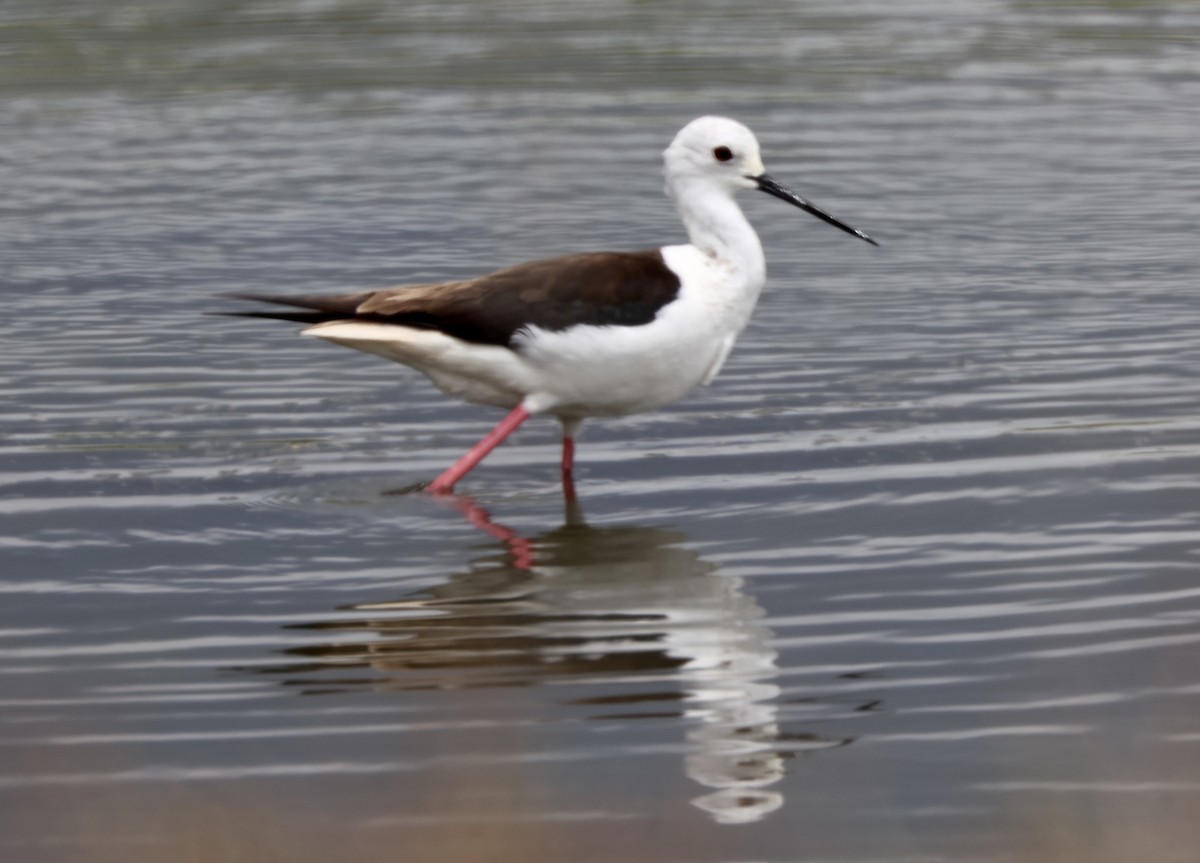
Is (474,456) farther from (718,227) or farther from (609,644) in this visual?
(609,644)

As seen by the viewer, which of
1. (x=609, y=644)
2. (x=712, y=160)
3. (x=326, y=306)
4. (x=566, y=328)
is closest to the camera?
(x=609, y=644)

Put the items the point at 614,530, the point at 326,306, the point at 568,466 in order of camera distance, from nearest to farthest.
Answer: the point at 614,530, the point at 326,306, the point at 568,466

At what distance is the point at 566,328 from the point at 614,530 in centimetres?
78

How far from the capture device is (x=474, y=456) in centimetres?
798

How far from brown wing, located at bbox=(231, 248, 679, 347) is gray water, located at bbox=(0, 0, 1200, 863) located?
630mm

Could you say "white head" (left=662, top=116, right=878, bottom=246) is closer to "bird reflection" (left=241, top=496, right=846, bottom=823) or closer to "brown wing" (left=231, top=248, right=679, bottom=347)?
"brown wing" (left=231, top=248, right=679, bottom=347)

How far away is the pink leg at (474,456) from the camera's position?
7949mm

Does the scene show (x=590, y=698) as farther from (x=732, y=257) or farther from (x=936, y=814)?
(x=732, y=257)

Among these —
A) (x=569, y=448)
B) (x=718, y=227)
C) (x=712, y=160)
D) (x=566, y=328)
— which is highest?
(x=712, y=160)

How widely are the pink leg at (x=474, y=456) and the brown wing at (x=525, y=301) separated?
0.35 metres

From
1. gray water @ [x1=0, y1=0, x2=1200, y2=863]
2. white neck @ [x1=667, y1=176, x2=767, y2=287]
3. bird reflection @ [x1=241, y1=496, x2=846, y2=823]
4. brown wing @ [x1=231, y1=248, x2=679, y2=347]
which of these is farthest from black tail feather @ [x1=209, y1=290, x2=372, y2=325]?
white neck @ [x1=667, y1=176, x2=767, y2=287]

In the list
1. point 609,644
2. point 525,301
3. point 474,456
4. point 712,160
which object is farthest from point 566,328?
point 609,644

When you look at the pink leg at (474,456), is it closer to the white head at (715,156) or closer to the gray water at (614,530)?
the gray water at (614,530)

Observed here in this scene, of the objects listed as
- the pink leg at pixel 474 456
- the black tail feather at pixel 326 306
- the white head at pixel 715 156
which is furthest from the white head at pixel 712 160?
the black tail feather at pixel 326 306
